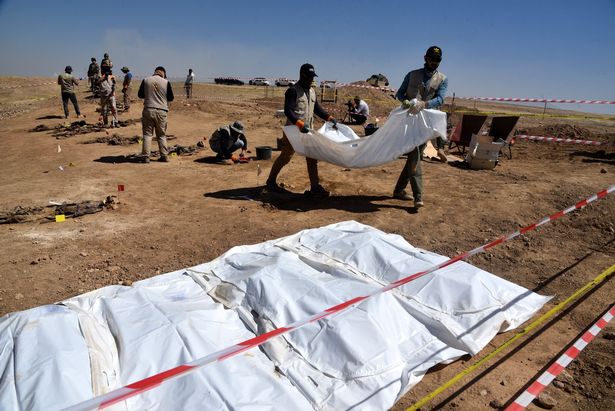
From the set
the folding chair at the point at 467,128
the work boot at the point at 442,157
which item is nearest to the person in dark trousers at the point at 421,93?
the work boot at the point at 442,157

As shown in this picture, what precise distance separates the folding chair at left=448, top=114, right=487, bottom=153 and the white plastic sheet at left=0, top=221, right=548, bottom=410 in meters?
6.79

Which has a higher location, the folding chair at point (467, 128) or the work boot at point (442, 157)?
the folding chair at point (467, 128)

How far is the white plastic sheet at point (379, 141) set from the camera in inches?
195

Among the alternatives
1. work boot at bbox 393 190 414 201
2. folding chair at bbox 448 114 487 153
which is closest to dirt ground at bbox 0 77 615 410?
work boot at bbox 393 190 414 201

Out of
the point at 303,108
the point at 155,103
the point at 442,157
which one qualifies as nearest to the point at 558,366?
the point at 303,108

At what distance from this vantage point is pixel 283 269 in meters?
2.95

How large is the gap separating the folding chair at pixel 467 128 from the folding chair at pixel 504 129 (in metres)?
0.35

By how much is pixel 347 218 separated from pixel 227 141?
421 centimetres

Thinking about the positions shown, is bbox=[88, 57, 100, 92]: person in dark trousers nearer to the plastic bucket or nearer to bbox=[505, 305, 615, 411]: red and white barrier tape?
the plastic bucket

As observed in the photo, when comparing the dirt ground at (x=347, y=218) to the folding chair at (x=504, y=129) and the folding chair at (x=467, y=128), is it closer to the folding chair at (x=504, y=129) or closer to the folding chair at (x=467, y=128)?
the folding chair at (x=504, y=129)

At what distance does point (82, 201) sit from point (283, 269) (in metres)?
3.97

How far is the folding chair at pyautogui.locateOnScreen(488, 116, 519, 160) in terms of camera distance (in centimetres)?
871

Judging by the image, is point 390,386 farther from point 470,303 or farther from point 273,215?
point 273,215

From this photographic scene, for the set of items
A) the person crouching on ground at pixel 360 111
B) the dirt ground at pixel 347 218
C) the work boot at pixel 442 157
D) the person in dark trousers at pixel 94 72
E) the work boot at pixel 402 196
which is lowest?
the dirt ground at pixel 347 218
